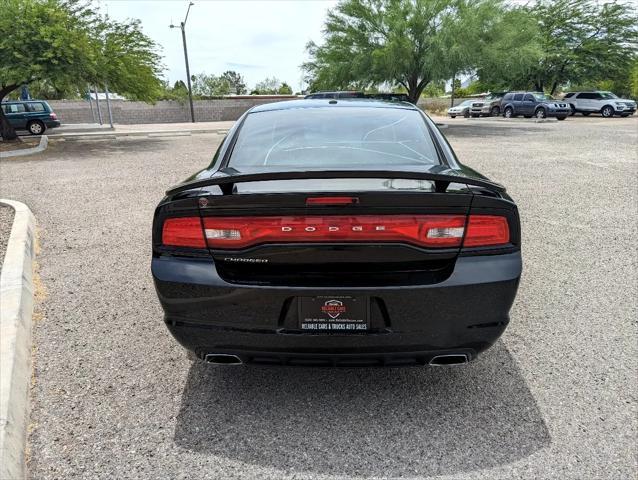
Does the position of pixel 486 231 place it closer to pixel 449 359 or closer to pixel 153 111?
pixel 449 359

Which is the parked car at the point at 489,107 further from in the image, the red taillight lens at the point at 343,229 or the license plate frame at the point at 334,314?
the license plate frame at the point at 334,314

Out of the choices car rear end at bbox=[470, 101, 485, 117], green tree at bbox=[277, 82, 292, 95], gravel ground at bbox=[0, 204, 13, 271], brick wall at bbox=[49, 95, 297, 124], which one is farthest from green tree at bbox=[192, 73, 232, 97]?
gravel ground at bbox=[0, 204, 13, 271]

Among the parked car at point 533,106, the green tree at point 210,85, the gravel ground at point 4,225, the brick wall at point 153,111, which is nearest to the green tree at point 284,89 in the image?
the green tree at point 210,85

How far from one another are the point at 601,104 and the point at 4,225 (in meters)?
36.5

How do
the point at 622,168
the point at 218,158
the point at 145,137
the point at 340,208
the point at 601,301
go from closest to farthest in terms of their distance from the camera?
the point at 340,208, the point at 218,158, the point at 601,301, the point at 622,168, the point at 145,137

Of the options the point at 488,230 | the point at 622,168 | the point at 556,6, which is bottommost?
the point at 622,168

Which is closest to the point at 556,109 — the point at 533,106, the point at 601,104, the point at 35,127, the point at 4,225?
the point at 533,106

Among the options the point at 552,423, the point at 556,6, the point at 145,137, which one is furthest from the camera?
the point at 556,6

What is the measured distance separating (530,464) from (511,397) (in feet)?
1.70

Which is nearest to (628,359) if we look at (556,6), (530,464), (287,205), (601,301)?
(601,301)

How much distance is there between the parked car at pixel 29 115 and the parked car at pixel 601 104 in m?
33.1

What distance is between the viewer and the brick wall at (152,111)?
37812 mm

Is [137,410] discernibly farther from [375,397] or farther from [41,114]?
[41,114]

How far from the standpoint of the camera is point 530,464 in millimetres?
2141
